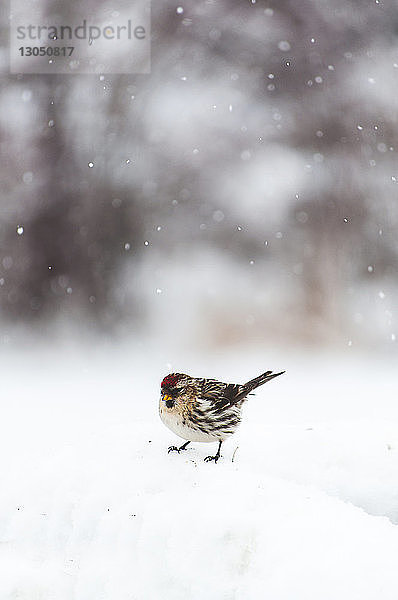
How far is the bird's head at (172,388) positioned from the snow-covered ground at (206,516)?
0.22 m

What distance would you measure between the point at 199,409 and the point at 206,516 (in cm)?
70

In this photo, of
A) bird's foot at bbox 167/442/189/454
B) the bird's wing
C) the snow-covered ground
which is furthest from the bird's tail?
bird's foot at bbox 167/442/189/454

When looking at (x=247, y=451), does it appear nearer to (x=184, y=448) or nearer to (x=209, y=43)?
(x=184, y=448)

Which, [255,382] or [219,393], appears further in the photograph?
[255,382]

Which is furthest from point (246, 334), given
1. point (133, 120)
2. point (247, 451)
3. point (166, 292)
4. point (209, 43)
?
point (247, 451)

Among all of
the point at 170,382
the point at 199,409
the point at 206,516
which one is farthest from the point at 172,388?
the point at 206,516

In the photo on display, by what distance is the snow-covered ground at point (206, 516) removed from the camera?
1.92 meters

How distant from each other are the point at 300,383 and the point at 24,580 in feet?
16.2

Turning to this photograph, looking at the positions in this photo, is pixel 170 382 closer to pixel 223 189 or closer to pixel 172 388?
pixel 172 388

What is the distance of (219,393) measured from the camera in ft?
9.55

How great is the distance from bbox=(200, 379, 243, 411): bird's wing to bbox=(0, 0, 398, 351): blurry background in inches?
184

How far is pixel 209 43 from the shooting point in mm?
8227

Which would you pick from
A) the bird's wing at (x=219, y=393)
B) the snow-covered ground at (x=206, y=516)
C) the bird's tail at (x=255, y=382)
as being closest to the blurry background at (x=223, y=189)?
the snow-covered ground at (x=206, y=516)

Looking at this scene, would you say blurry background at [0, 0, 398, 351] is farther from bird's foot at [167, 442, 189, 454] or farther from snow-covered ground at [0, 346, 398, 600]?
bird's foot at [167, 442, 189, 454]
